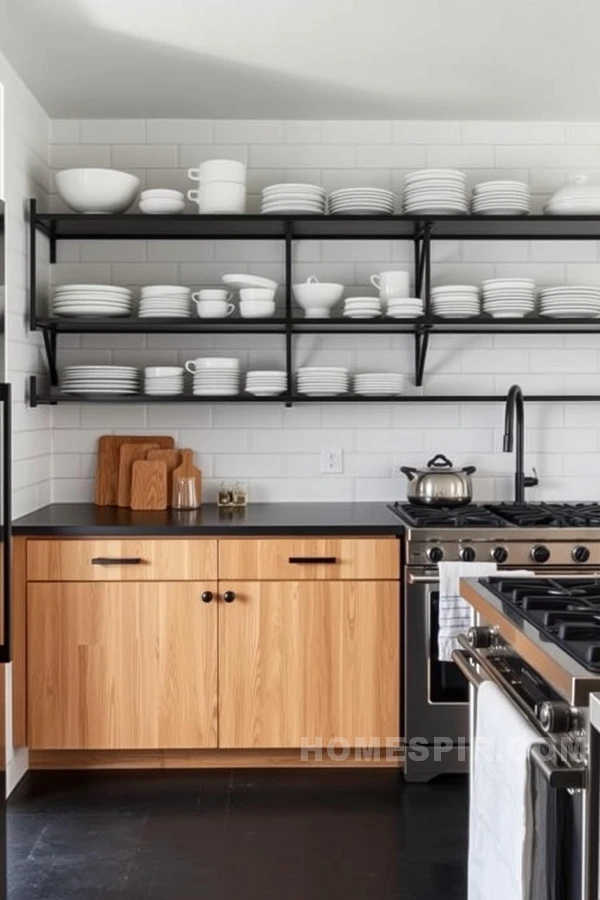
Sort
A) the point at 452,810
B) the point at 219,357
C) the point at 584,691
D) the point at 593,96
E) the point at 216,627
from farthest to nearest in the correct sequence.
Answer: the point at 219,357 < the point at 593,96 < the point at 216,627 < the point at 452,810 < the point at 584,691

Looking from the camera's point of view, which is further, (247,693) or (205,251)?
(205,251)

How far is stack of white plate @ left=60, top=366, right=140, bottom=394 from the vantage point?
3.80 m

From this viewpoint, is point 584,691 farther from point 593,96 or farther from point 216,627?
point 593,96

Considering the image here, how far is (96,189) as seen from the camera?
3.71m

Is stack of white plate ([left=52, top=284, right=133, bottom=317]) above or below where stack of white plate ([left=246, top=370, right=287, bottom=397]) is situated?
above

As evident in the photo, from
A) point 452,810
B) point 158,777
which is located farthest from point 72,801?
point 452,810

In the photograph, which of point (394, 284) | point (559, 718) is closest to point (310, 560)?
point (394, 284)

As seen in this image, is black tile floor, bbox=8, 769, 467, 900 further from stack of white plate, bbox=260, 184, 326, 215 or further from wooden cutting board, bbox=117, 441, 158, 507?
stack of white plate, bbox=260, 184, 326, 215

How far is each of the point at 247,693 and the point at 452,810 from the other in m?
0.80

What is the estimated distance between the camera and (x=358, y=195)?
3742mm

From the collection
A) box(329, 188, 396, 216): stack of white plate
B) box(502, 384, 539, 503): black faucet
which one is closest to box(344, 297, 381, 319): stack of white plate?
box(329, 188, 396, 216): stack of white plate

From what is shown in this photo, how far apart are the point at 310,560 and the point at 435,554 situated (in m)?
0.44

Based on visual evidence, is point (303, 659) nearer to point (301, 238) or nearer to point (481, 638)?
point (481, 638)

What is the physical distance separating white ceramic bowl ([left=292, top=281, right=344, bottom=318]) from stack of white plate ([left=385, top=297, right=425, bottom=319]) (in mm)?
235
